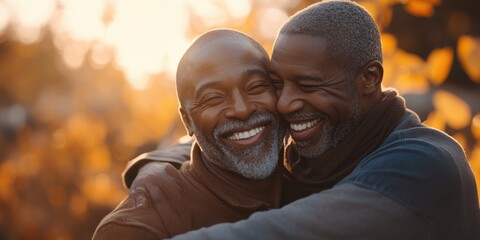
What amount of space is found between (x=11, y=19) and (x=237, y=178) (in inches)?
298

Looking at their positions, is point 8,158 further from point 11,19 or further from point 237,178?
point 237,178

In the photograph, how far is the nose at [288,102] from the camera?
300 centimetres

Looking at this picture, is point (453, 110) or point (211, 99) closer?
point (211, 99)

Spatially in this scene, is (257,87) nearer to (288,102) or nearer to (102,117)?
(288,102)

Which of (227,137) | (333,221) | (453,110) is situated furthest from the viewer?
(453,110)

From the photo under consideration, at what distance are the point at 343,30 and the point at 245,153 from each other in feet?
2.08

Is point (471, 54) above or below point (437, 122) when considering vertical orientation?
above

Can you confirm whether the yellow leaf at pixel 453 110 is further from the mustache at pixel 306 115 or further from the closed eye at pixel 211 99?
the closed eye at pixel 211 99

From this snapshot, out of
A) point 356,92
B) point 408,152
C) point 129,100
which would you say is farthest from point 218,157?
point 129,100

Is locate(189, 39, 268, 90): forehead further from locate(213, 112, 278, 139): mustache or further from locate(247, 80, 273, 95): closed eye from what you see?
locate(213, 112, 278, 139): mustache


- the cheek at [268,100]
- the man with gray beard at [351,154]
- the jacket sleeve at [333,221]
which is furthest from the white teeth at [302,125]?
the jacket sleeve at [333,221]

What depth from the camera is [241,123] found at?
3.02 m

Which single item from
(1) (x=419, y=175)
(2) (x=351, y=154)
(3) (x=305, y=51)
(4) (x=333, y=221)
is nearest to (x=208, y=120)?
(3) (x=305, y=51)

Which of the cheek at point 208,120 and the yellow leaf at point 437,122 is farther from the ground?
the cheek at point 208,120
